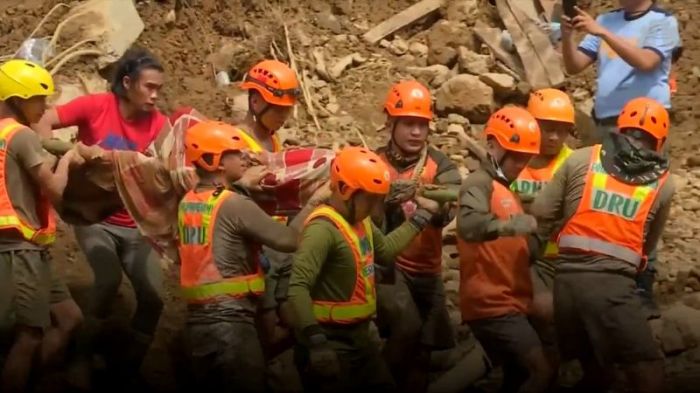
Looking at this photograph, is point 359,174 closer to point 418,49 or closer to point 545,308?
point 545,308

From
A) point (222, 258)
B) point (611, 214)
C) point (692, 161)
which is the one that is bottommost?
point (692, 161)

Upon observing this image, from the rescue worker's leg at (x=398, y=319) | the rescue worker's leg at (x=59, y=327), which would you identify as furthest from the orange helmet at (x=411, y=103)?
the rescue worker's leg at (x=59, y=327)

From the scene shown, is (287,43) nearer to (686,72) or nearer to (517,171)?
(686,72)

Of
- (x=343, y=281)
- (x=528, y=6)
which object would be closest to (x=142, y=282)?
(x=343, y=281)

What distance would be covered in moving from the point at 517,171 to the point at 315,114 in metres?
4.52

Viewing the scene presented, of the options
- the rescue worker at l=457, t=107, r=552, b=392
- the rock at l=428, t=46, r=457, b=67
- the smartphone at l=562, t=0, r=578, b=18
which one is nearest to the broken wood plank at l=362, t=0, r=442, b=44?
the rock at l=428, t=46, r=457, b=67

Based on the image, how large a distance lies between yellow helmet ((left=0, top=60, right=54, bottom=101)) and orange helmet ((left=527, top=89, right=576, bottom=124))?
2977 mm

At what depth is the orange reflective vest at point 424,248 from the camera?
836 cm

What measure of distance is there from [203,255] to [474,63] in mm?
5354

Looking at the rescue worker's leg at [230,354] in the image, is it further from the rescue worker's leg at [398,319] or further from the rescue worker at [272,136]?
the rescue worker's leg at [398,319]

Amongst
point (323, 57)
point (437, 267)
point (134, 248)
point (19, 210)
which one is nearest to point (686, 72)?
point (323, 57)

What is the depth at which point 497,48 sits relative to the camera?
12.5 metres

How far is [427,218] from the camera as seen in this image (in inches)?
310

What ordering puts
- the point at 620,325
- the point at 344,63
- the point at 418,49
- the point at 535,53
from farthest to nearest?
the point at 418,49 < the point at 344,63 < the point at 535,53 < the point at 620,325
